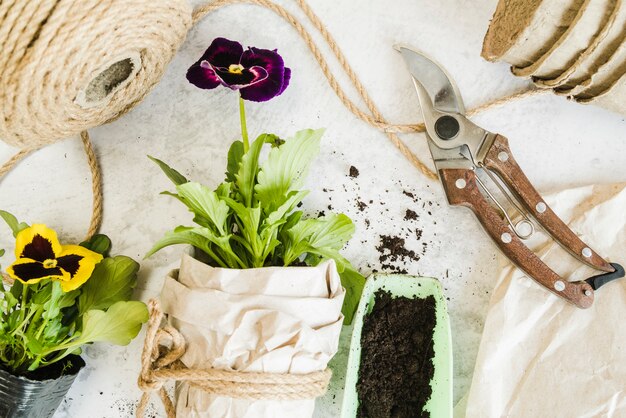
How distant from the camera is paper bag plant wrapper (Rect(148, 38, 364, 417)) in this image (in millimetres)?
1013

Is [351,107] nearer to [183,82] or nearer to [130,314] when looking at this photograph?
[183,82]

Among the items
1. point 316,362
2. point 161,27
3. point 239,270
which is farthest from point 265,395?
point 161,27

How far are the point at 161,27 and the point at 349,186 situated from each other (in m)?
→ 0.47

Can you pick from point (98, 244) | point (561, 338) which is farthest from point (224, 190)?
point (561, 338)

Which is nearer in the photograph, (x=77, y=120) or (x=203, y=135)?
(x=77, y=120)

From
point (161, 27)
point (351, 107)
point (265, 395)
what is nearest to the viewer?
point (265, 395)

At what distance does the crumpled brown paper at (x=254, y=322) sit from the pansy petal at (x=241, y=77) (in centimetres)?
32

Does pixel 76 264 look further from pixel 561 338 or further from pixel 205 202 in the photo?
pixel 561 338

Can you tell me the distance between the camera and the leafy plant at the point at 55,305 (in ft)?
3.62

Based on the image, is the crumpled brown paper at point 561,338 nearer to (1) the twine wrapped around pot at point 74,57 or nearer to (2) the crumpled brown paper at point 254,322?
(2) the crumpled brown paper at point 254,322

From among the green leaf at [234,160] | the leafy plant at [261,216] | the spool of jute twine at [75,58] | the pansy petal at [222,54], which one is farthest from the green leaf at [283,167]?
the spool of jute twine at [75,58]

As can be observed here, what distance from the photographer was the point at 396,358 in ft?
3.91

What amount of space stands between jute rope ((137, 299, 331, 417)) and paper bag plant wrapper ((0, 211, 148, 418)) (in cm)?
12

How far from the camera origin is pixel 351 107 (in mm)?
1268
